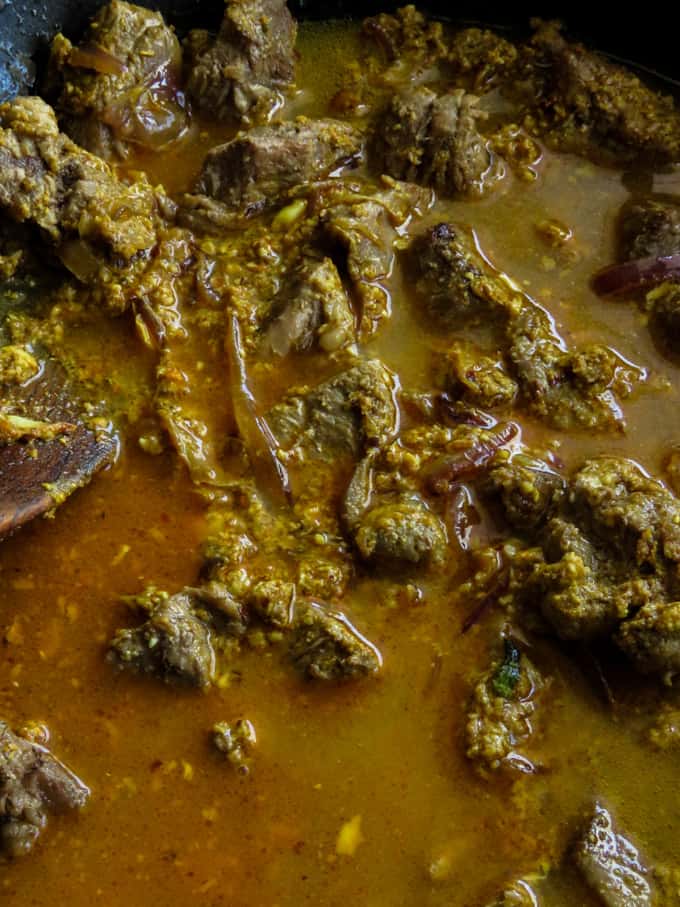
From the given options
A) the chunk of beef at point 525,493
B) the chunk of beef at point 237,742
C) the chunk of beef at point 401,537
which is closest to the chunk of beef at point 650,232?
the chunk of beef at point 525,493

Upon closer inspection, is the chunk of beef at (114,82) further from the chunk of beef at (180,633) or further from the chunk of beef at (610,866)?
the chunk of beef at (610,866)

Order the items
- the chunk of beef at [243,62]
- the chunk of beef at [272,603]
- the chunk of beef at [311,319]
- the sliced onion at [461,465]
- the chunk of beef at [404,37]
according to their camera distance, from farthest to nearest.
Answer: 1. the chunk of beef at [404,37]
2. the chunk of beef at [243,62]
3. the chunk of beef at [311,319]
4. the sliced onion at [461,465]
5. the chunk of beef at [272,603]

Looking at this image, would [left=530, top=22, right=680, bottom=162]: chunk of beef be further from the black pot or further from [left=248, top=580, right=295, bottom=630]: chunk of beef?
[left=248, top=580, right=295, bottom=630]: chunk of beef

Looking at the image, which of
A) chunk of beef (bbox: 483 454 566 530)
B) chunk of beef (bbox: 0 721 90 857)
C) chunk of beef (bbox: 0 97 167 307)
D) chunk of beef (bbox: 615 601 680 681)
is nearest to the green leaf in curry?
chunk of beef (bbox: 615 601 680 681)

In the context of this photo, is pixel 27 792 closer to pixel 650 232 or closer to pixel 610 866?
pixel 610 866

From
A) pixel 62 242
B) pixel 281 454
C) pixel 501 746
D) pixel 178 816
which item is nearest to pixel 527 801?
pixel 501 746

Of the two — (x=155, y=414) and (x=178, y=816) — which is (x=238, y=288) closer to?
(x=155, y=414)
